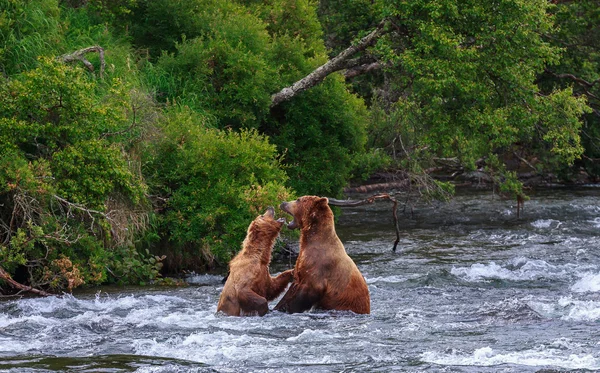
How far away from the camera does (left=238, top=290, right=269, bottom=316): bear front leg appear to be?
9.88 metres

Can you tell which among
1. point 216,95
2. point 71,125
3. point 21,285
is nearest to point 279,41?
point 216,95

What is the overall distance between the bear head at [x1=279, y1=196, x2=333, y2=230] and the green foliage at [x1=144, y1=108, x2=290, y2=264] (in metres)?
3.11

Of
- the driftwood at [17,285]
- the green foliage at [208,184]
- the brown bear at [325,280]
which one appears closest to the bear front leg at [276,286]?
the brown bear at [325,280]

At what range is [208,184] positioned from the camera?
46.6 ft

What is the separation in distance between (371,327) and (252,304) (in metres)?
1.25

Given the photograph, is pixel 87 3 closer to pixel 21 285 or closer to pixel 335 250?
pixel 21 285

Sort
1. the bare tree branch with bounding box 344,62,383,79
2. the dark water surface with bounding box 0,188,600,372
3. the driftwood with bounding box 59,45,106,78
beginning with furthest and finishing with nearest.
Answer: the bare tree branch with bounding box 344,62,383,79 < the driftwood with bounding box 59,45,106,78 < the dark water surface with bounding box 0,188,600,372

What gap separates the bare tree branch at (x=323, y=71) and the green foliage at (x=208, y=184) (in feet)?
11.1

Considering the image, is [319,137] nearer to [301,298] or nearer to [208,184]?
[208,184]

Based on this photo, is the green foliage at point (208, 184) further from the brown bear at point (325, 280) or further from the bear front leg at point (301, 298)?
the bear front leg at point (301, 298)

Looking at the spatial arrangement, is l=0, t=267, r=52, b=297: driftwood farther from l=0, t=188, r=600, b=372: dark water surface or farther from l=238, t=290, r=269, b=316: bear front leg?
l=238, t=290, r=269, b=316: bear front leg

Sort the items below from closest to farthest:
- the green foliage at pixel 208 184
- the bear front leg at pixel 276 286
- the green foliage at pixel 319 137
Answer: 1. the bear front leg at pixel 276 286
2. the green foliage at pixel 208 184
3. the green foliage at pixel 319 137

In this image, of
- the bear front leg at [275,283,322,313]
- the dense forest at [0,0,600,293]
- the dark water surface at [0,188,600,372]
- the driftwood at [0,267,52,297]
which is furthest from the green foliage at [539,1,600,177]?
the driftwood at [0,267,52,297]

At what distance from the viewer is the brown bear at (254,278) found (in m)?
9.94
